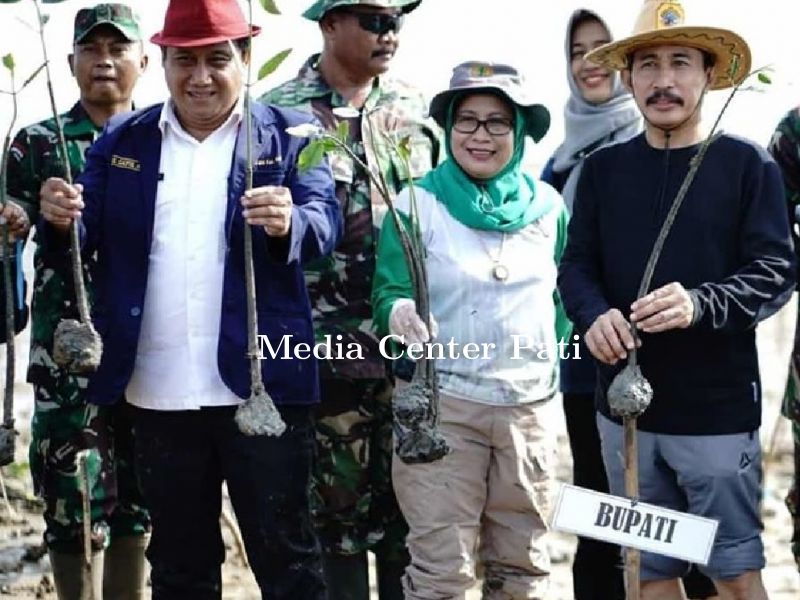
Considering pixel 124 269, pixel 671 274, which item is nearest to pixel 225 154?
pixel 124 269

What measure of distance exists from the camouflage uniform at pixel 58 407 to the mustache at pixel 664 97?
1.82 m

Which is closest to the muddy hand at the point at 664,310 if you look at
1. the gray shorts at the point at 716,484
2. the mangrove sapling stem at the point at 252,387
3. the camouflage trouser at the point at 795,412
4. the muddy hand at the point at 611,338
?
the muddy hand at the point at 611,338

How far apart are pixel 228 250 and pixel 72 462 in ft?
3.62

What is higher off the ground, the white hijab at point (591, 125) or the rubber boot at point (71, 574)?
the white hijab at point (591, 125)

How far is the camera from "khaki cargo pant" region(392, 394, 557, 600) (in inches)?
185

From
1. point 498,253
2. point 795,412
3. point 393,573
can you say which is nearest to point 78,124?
point 498,253

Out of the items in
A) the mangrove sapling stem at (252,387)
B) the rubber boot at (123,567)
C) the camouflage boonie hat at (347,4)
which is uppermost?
the camouflage boonie hat at (347,4)

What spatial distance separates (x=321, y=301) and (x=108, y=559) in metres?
1.12

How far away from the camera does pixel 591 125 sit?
5.54 m

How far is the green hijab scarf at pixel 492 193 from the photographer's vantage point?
477 cm

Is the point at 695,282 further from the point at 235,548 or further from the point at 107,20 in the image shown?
the point at 235,548

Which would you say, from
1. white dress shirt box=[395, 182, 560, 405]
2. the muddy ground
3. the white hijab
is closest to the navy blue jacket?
white dress shirt box=[395, 182, 560, 405]

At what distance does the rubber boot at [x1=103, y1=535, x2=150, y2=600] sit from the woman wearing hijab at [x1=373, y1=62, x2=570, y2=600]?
41.4 inches

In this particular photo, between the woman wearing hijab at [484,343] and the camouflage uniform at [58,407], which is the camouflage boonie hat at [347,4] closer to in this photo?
the woman wearing hijab at [484,343]
